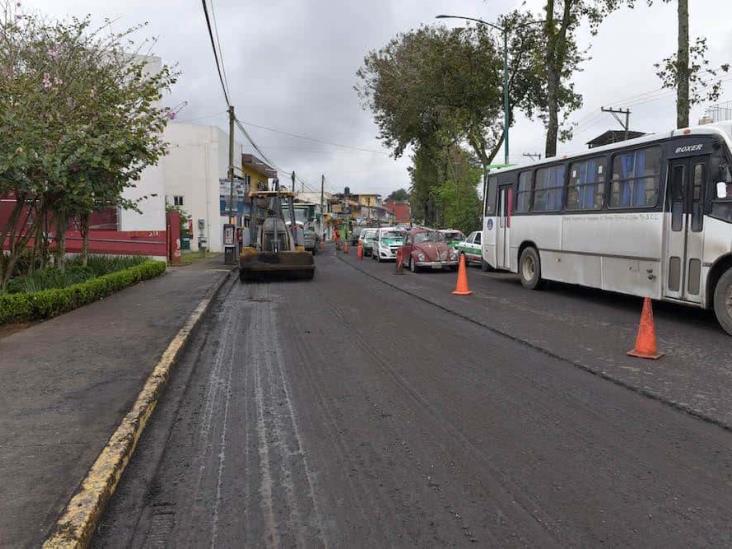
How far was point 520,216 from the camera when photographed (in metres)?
15.7

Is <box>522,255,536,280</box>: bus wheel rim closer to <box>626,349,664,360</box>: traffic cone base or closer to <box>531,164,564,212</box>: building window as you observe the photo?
<box>531,164,564,212</box>: building window

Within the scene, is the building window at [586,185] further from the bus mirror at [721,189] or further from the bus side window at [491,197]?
the bus side window at [491,197]

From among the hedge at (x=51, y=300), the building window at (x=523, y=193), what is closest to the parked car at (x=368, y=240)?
the building window at (x=523, y=193)

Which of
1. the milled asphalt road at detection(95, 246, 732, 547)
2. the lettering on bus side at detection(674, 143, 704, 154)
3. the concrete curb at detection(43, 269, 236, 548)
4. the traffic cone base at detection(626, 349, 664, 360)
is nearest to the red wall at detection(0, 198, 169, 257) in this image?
the milled asphalt road at detection(95, 246, 732, 547)

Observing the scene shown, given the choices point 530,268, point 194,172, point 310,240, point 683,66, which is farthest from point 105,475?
point 194,172

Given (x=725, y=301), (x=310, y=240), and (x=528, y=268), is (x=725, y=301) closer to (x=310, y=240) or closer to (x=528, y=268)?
(x=528, y=268)

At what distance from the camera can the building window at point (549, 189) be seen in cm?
1387

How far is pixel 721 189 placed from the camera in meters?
9.18

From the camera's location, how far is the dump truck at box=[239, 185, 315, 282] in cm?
1800

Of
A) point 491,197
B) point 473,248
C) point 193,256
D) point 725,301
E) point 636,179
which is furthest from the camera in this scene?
point 193,256

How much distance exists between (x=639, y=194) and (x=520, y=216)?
187 inches

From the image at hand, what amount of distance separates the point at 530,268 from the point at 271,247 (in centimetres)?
761

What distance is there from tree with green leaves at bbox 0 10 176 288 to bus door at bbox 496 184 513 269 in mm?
8568

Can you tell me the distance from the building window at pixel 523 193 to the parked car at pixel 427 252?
224 inches
